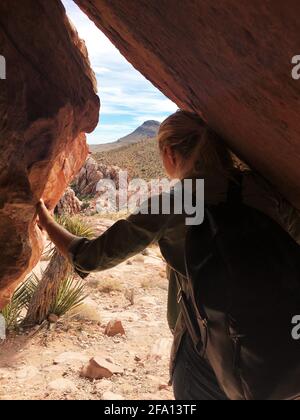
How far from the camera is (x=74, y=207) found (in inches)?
791

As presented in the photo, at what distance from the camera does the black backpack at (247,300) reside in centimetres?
150

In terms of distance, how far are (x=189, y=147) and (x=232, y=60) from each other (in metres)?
0.44

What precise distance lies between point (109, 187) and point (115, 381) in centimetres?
2315

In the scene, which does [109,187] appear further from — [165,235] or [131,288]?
[165,235]

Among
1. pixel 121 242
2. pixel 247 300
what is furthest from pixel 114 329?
pixel 247 300

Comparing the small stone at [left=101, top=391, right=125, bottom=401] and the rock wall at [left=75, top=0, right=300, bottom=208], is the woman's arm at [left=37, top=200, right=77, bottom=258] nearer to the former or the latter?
the rock wall at [left=75, top=0, right=300, bottom=208]

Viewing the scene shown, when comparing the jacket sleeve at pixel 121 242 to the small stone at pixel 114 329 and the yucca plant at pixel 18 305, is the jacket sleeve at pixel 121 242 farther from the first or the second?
the small stone at pixel 114 329

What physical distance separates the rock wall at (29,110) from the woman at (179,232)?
0.56 meters

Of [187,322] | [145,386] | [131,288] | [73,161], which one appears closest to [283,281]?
[187,322]

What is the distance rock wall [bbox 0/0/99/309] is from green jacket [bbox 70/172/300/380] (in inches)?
26.7

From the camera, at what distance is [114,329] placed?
6.54 m

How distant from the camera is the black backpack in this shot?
4.91 ft

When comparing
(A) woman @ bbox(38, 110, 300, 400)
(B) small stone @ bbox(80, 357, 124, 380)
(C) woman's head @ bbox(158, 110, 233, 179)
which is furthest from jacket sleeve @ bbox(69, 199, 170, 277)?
(B) small stone @ bbox(80, 357, 124, 380)

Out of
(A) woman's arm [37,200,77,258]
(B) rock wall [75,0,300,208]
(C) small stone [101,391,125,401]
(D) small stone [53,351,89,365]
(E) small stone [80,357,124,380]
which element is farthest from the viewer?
(D) small stone [53,351,89,365]
